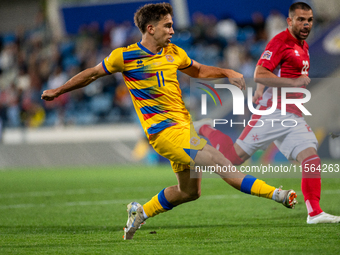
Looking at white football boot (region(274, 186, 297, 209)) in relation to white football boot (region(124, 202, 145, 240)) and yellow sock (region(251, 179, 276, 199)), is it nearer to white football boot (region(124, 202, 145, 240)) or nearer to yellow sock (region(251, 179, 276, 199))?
yellow sock (region(251, 179, 276, 199))

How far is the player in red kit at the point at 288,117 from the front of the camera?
4.88 meters

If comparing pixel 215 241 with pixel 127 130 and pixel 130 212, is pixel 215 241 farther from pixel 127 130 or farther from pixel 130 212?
pixel 127 130

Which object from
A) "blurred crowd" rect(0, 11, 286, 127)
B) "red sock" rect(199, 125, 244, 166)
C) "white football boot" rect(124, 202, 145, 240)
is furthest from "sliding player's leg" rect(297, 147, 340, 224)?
"blurred crowd" rect(0, 11, 286, 127)

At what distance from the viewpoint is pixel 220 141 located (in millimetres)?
4996

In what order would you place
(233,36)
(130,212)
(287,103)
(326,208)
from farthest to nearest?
1. (233,36)
2. (326,208)
3. (287,103)
4. (130,212)

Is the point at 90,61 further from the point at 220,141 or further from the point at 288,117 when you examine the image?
the point at 288,117

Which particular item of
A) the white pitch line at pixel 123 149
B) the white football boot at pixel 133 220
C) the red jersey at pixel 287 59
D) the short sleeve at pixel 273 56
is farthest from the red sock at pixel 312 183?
the white pitch line at pixel 123 149

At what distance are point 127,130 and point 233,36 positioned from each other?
5.27 metres

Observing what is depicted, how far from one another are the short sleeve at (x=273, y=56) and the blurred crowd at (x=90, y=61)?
10.5 meters

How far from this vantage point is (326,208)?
5.87 meters

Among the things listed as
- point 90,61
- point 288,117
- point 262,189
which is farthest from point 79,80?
point 90,61

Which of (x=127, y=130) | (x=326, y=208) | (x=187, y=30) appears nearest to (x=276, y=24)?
(x=187, y=30)

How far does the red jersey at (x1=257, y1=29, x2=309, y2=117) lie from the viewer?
5.03 meters

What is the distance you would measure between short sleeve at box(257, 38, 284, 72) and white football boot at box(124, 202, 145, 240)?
197 cm
